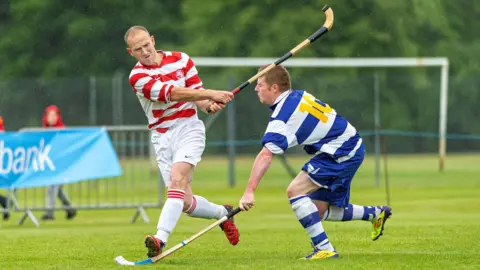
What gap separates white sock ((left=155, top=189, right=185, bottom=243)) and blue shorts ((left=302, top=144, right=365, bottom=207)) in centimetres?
108

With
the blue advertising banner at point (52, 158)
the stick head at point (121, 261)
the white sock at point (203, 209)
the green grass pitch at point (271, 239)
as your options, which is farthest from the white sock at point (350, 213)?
the blue advertising banner at point (52, 158)

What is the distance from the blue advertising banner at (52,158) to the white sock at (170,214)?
624 cm

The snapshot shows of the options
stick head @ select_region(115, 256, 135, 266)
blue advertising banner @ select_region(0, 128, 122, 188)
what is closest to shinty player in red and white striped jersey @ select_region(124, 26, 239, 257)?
stick head @ select_region(115, 256, 135, 266)

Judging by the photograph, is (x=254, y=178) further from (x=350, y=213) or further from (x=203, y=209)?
(x=203, y=209)

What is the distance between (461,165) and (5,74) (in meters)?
21.4

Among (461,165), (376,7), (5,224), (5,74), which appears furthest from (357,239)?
(5,74)

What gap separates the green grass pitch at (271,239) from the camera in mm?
10586

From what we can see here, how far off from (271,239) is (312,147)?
9.08 ft

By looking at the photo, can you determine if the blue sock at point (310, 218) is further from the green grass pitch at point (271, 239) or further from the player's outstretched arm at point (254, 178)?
the player's outstretched arm at point (254, 178)

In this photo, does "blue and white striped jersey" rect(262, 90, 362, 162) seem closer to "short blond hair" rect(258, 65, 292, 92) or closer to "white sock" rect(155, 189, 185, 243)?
"short blond hair" rect(258, 65, 292, 92)

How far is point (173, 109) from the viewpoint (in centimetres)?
1119

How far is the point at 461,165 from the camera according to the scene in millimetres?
34656

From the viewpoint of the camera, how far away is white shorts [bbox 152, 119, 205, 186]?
11070 millimetres

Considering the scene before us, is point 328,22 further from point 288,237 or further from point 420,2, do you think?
point 420,2
